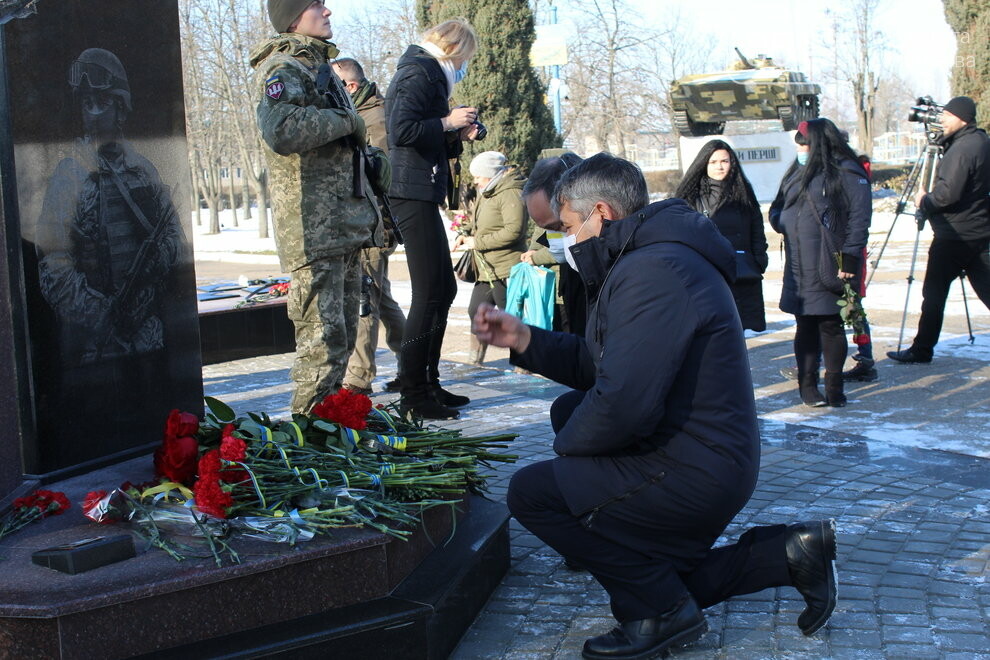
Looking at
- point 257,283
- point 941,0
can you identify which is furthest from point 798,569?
point 941,0

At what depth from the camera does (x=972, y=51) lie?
21141 millimetres

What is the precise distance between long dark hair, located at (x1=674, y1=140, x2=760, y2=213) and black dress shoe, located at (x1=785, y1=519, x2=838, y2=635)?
343 centimetres

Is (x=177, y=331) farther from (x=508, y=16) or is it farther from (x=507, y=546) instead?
(x=508, y=16)

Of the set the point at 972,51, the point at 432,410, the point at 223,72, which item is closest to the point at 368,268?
the point at 432,410

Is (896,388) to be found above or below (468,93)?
below

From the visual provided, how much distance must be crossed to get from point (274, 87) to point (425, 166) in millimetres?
1710

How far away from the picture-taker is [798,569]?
10.8 feet

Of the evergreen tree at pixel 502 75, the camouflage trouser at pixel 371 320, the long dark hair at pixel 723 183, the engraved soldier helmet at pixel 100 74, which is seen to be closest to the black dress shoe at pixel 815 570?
the engraved soldier helmet at pixel 100 74

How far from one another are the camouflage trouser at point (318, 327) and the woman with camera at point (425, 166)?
1.10 m

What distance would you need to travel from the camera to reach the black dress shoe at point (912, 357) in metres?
7.84

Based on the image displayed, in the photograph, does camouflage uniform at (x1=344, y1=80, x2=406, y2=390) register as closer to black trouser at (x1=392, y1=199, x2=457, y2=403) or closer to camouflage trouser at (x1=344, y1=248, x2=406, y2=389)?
camouflage trouser at (x1=344, y1=248, x2=406, y2=389)

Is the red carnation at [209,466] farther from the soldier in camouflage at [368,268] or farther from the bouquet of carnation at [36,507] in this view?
the soldier in camouflage at [368,268]

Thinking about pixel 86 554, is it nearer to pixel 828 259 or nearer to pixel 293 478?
pixel 293 478

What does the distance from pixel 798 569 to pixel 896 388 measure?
4203mm
